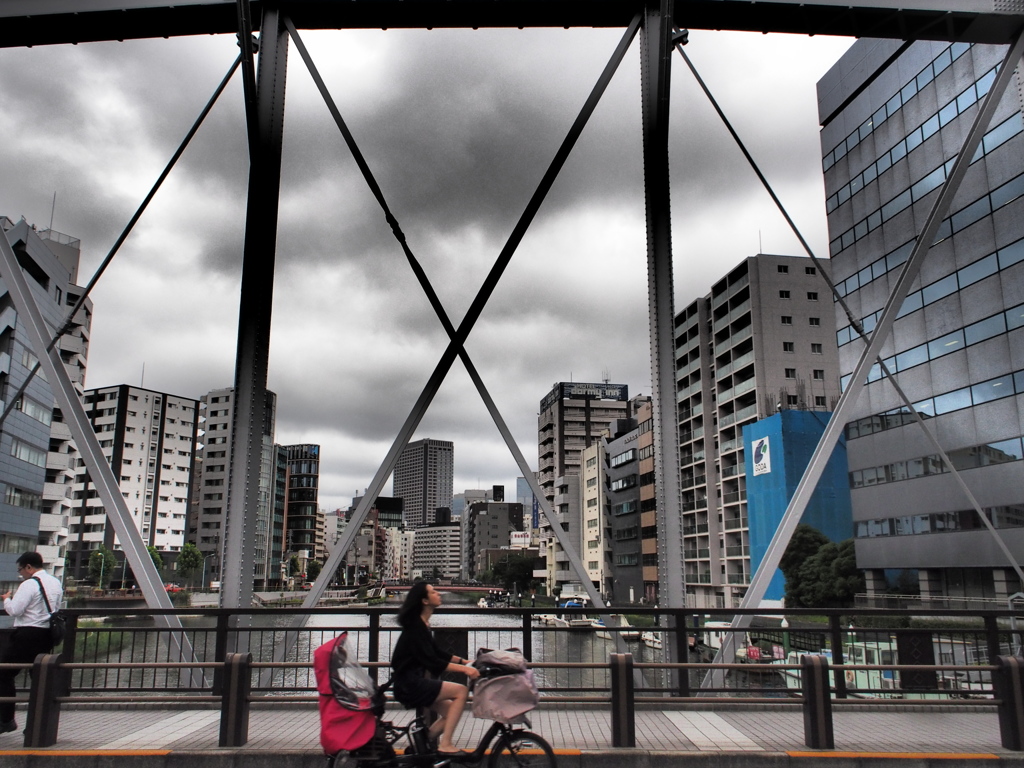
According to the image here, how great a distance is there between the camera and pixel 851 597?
44.1 m

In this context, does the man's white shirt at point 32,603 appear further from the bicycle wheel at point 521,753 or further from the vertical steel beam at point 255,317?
the bicycle wheel at point 521,753

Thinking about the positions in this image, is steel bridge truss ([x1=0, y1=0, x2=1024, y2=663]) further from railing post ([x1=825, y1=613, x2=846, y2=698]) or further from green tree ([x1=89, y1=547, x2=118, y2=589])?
Answer: green tree ([x1=89, y1=547, x2=118, y2=589])

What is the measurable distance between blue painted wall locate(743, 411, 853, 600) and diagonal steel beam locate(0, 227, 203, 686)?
1886 inches

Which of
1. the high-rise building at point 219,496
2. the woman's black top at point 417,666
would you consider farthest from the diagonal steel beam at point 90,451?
the high-rise building at point 219,496

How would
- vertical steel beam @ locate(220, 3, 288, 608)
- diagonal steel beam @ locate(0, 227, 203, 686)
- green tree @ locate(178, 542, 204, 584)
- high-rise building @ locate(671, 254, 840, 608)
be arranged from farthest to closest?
green tree @ locate(178, 542, 204, 584) < high-rise building @ locate(671, 254, 840, 608) < vertical steel beam @ locate(220, 3, 288, 608) < diagonal steel beam @ locate(0, 227, 203, 686)

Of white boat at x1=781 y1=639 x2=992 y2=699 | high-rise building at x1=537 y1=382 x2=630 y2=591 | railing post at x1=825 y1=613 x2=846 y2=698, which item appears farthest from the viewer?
high-rise building at x1=537 y1=382 x2=630 y2=591

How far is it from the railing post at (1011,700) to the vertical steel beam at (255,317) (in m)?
7.36

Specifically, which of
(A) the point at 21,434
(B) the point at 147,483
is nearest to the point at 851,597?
(A) the point at 21,434

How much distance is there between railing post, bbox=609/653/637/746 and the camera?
6.26m

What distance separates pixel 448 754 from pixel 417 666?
639mm

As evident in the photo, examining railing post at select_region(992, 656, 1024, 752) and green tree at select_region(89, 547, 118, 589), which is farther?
green tree at select_region(89, 547, 118, 589)

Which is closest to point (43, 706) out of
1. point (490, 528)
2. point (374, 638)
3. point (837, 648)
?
point (374, 638)

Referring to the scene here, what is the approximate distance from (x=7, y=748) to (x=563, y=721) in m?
4.75

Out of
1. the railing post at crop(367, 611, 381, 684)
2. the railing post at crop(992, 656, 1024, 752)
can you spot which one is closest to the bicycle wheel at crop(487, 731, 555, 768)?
the railing post at crop(367, 611, 381, 684)
